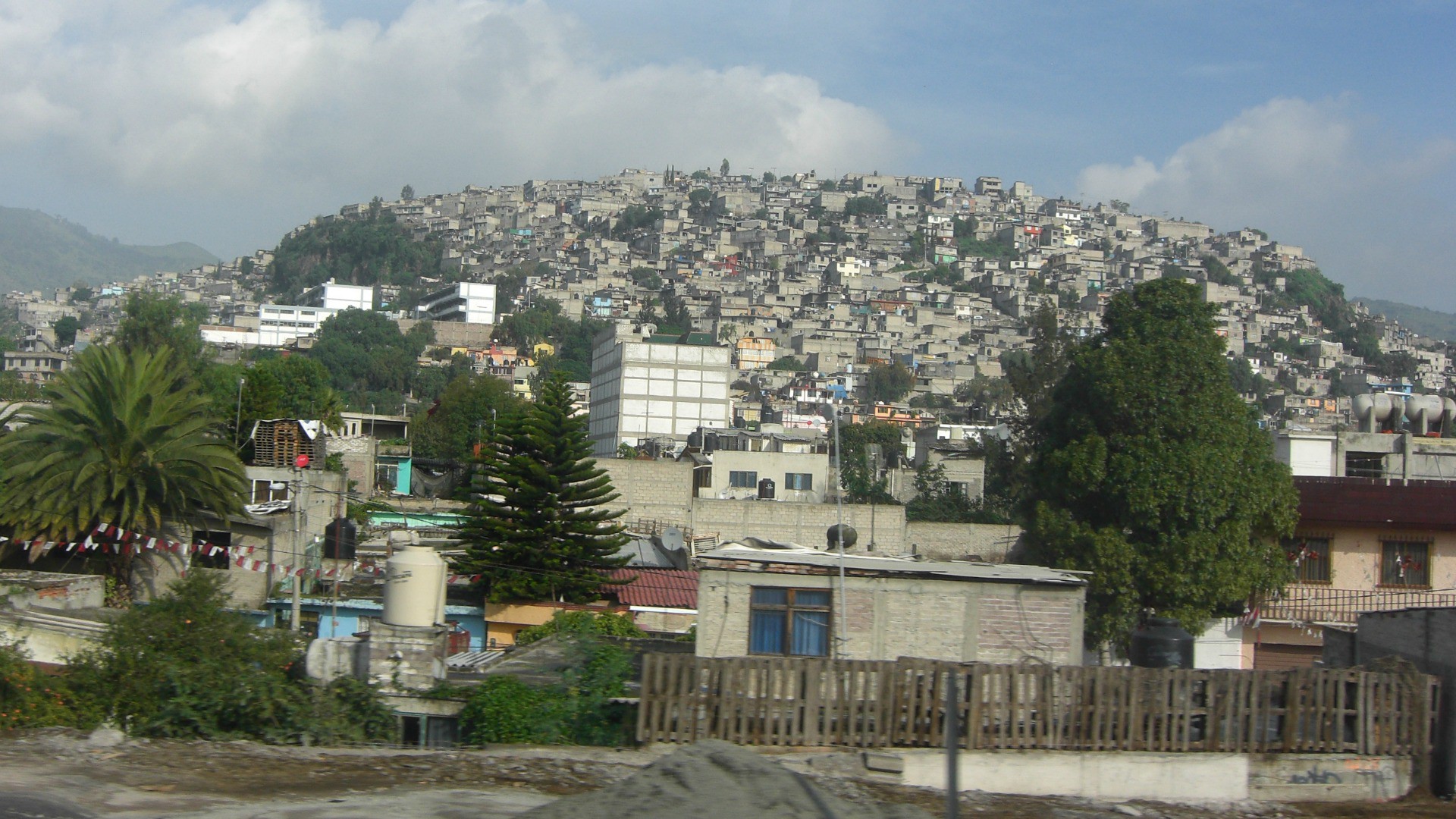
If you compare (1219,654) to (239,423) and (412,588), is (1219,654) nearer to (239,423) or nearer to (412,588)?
(412,588)

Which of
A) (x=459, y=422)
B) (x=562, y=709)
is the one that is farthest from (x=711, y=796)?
(x=459, y=422)

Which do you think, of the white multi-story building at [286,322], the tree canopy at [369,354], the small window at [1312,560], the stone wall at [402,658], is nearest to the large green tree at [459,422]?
the tree canopy at [369,354]

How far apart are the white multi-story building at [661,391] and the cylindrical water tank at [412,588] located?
69.0m

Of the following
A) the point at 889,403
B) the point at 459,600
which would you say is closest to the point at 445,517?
the point at 459,600

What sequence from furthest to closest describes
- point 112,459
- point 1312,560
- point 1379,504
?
point 112,459, point 1312,560, point 1379,504

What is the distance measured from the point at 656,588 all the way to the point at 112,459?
1133 cm

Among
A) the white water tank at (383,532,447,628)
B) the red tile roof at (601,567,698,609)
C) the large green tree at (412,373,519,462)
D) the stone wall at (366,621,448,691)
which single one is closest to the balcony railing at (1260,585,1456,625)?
the red tile roof at (601,567,698,609)

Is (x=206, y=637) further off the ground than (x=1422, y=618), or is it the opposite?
(x=1422, y=618)

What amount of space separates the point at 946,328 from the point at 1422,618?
587ft

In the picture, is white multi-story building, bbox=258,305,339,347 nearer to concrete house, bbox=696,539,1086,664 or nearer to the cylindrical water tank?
the cylindrical water tank

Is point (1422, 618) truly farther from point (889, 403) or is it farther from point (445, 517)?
point (889, 403)

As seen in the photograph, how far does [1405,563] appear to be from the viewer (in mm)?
22516

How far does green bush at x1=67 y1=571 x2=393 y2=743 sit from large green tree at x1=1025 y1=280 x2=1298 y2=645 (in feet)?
50.2

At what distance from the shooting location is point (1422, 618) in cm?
1286
